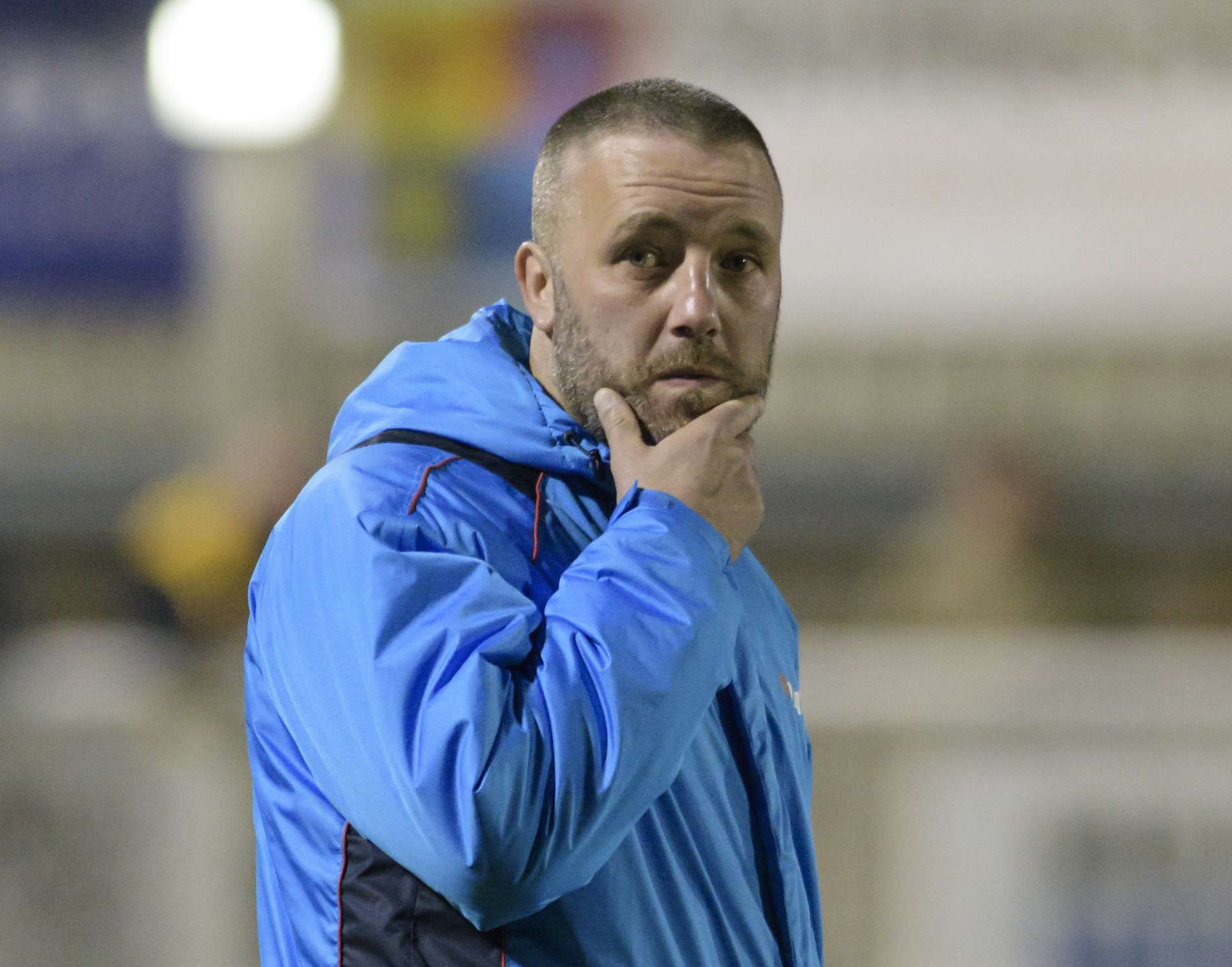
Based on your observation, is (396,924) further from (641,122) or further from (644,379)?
(641,122)

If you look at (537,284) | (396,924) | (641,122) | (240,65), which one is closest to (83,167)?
(240,65)

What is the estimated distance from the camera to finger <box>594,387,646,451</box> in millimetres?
1750

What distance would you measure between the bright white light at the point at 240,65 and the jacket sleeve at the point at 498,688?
4996mm

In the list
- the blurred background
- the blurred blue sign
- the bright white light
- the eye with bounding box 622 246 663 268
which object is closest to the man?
the eye with bounding box 622 246 663 268

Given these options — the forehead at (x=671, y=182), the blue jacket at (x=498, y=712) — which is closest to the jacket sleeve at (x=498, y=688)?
the blue jacket at (x=498, y=712)

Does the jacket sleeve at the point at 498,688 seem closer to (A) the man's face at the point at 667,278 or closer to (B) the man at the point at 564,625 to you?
(B) the man at the point at 564,625

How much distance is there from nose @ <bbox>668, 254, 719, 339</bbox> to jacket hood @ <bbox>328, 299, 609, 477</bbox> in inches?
5.9

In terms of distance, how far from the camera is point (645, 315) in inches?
71.8

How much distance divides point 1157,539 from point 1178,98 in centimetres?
A: 171

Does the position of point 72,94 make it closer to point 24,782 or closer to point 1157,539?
point 24,782

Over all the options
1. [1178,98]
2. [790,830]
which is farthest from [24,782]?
[1178,98]

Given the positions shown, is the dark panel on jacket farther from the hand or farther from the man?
the hand

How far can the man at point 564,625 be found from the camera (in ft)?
4.91

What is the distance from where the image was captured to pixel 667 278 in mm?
1831
